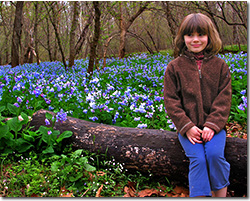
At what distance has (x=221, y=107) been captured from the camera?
68.2 inches

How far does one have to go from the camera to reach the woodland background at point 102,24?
634 cm

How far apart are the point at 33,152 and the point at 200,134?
1.49 metres

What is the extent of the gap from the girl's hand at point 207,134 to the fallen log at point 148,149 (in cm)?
30

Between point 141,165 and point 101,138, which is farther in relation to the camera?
point 101,138

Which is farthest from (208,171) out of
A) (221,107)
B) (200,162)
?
(221,107)

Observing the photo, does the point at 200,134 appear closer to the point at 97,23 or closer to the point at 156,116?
the point at 156,116

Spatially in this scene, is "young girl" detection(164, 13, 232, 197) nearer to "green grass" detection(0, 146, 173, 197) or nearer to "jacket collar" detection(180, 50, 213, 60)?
"jacket collar" detection(180, 50, 213, 60)

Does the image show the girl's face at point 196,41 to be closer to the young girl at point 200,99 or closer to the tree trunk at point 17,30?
the young girl at point 200,99

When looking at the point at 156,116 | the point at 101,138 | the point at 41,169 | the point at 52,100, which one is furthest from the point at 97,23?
the point at 41,169

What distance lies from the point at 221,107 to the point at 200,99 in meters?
0.16

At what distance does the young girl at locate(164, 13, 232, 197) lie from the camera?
1607 millimetres

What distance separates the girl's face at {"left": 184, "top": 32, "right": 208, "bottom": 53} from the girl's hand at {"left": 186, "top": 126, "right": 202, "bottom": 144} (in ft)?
1.96

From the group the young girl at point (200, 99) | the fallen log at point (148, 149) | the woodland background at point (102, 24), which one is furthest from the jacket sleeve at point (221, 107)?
the woodland background at point (102, 24)

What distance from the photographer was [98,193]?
6.06ft
